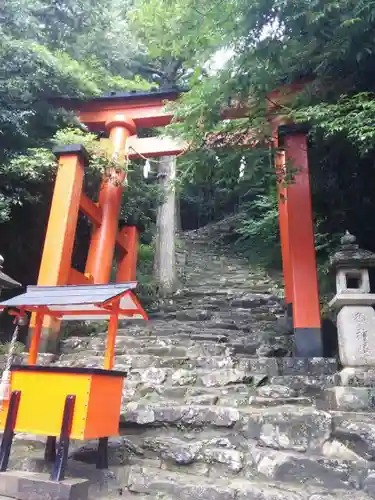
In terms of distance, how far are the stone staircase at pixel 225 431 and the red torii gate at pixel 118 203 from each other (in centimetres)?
90

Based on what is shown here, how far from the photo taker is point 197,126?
6078 millimetres

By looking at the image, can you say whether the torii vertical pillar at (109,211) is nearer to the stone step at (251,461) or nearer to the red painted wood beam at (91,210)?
the red painted wood beam at (91,210)

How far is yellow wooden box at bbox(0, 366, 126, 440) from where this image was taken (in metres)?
3.32

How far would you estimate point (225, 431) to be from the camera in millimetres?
3967

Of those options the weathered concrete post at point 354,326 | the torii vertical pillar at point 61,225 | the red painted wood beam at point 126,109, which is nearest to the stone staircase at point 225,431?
the weathered concrete post at point 354,326

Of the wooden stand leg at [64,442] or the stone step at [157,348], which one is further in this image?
the stone step at [157,348]

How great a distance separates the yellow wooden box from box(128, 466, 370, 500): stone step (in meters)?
0.51

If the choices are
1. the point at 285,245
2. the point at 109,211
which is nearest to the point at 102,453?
the point at 109,211

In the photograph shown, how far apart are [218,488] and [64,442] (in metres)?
1.24

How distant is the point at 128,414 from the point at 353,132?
12.6 feet

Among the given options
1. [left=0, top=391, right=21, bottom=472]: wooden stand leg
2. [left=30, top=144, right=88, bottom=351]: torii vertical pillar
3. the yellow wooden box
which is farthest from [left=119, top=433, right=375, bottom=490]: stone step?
[left=30, top=144, right=88, bottom=351]: torii vertical pillar

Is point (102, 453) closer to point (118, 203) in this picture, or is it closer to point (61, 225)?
point (61, 225)

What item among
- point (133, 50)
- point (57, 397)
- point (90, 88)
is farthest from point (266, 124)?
point (133, 50)

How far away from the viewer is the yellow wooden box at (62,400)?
131 inches
